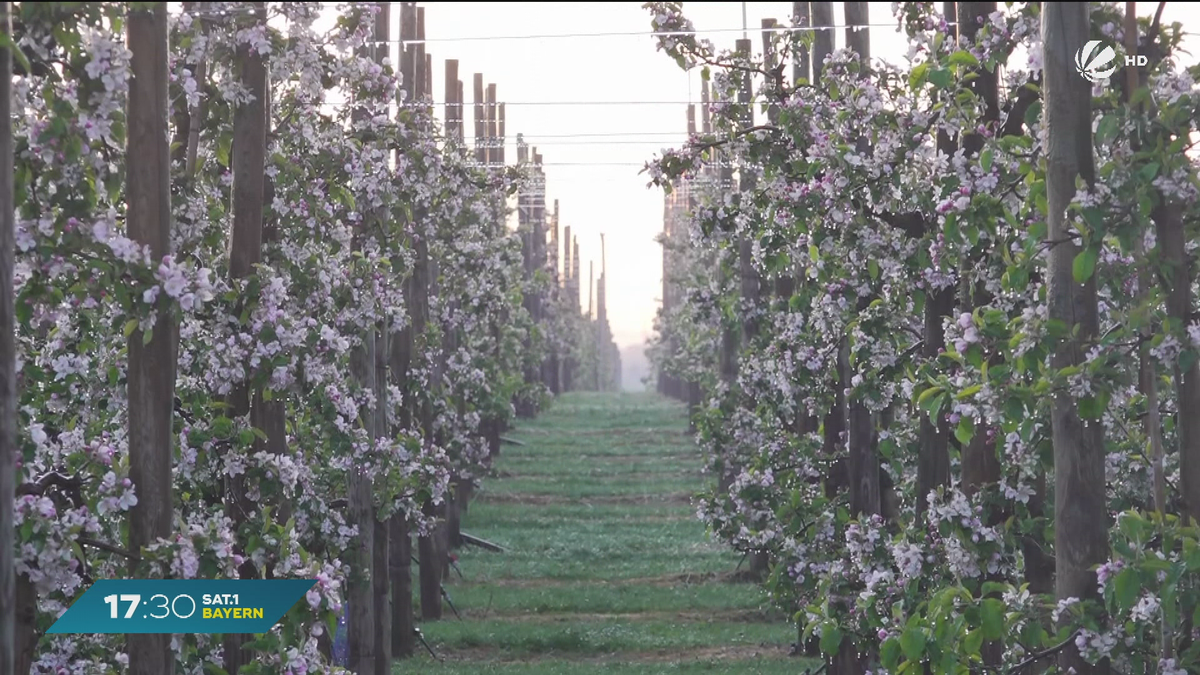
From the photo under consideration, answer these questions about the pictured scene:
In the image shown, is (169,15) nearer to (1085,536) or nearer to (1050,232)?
(1050,232)

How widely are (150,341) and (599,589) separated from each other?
1586cm

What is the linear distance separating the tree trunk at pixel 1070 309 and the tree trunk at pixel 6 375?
417cm

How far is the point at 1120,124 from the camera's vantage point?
678cm

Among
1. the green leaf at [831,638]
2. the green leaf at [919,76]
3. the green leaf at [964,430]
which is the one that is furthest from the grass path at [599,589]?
the green leaf at [964,430]

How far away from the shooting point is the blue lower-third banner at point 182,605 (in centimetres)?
731

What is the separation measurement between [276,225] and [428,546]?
34.8ft

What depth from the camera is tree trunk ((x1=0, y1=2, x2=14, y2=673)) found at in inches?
223

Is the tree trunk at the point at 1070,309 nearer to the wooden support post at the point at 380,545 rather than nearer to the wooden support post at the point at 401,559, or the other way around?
the wooden support post at the point at 380,545

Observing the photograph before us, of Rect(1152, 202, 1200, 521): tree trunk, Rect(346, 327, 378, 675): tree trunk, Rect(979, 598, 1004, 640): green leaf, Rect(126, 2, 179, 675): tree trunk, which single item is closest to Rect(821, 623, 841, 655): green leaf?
Rect(979, 598, 1004, 640): green leaf

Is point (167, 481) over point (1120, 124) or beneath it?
beneath

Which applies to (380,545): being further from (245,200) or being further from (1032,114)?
(1032,114)

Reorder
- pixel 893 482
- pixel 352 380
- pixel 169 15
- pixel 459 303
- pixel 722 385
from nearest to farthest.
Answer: pixel 169 15, pixel 352 380, pixel 893 482, pixel 722 385, pixel 459 303

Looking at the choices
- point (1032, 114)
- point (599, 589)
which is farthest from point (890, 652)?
point (599, 589)

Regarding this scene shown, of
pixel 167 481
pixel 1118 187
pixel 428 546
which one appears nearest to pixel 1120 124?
pixel 1118 187
